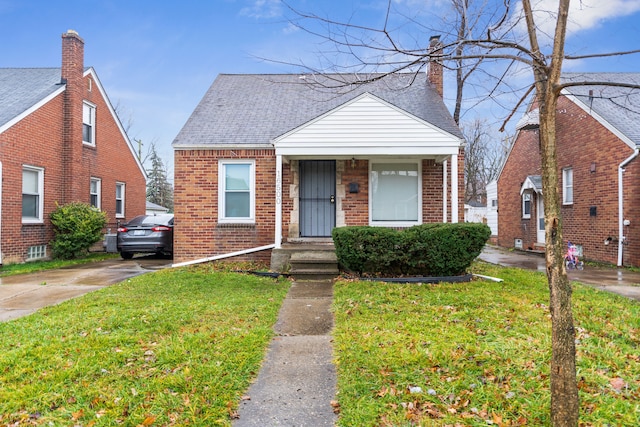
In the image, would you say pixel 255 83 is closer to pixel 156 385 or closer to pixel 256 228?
pixel 256 228

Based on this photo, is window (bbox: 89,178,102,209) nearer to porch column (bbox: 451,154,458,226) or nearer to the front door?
porch column (bbox: 451,154,458,226)

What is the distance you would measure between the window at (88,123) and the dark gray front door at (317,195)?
9.13 m

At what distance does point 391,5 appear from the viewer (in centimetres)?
313

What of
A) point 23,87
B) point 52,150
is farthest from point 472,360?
point 23,87

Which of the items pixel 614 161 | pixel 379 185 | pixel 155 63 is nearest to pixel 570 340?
pixel 379 185

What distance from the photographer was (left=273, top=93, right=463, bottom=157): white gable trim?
336 inches

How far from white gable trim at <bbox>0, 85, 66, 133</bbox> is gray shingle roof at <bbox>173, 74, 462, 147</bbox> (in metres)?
5.11

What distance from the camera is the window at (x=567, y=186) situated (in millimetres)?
13078

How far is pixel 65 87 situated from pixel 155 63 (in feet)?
32.0

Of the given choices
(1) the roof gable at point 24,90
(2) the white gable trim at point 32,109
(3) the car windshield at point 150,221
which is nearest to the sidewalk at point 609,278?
(3) the car windshield at point 150,221

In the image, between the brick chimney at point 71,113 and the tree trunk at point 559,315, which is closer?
the tree trunk at point 559,315

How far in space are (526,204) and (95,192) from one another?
1751 cm

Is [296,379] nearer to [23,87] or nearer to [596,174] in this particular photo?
[596,174]

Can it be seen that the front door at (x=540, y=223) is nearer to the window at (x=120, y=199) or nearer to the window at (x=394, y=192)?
the window at (x=394, y=192)
